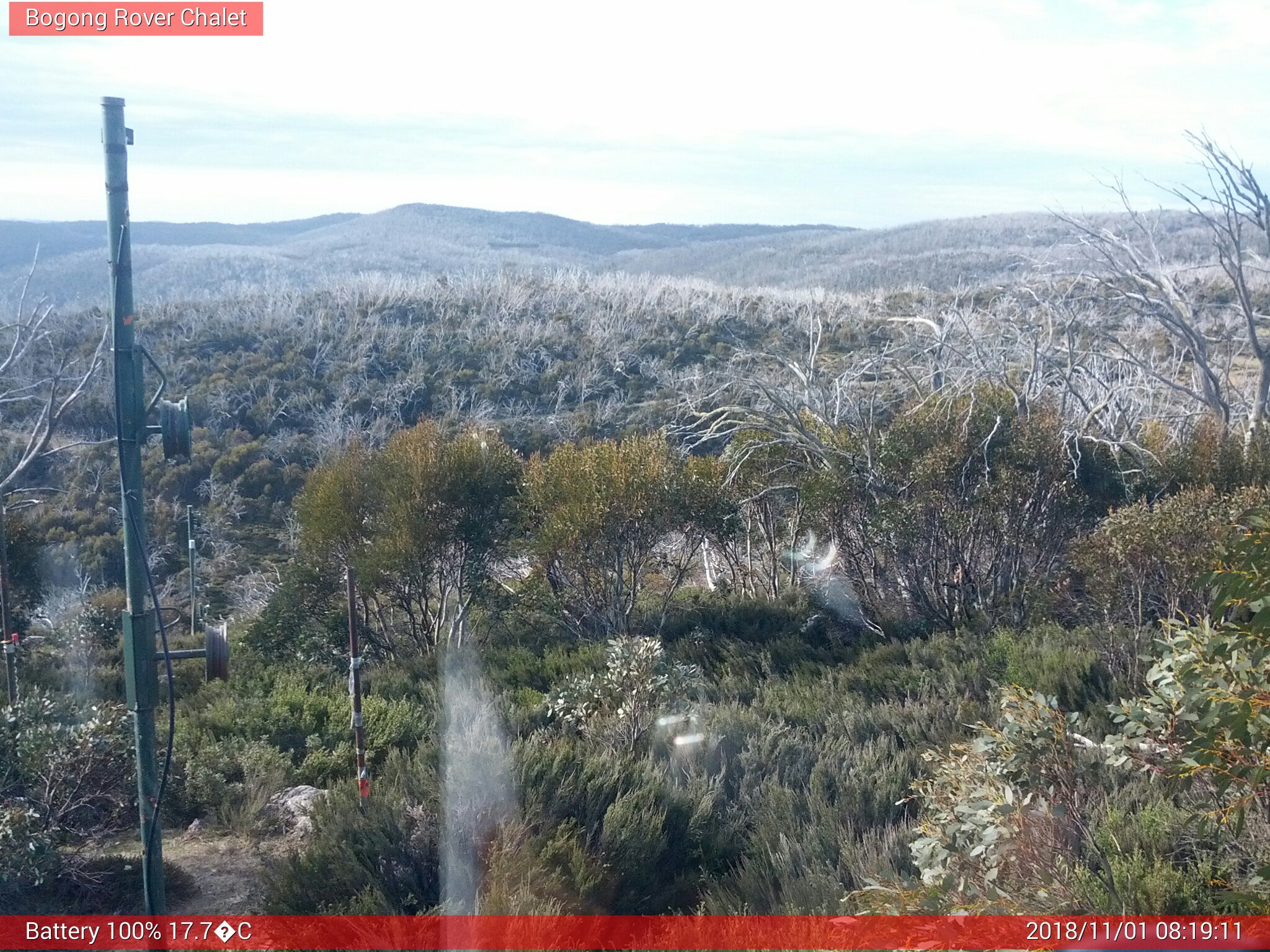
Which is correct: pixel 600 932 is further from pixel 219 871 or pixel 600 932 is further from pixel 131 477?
pixel 131 477

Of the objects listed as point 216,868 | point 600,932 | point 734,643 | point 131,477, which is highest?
point 131,477

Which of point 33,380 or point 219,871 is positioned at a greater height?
point 33,380

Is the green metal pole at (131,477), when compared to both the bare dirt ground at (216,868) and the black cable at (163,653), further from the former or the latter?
the bare dirt ground at (216,868)

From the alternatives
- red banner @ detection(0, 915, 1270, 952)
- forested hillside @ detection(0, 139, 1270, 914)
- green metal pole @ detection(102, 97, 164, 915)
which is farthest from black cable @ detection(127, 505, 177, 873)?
forested hillside @ detection(0, 139, 1270, 914)

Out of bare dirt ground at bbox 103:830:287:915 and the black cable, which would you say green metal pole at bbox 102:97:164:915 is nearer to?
the black cable

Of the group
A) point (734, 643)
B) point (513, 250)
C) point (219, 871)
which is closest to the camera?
point (219, 871)

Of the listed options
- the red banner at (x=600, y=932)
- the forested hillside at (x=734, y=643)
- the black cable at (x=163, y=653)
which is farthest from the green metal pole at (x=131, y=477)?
the forested hillside at (x=734, y=643)

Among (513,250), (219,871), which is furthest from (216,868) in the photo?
(513,250)
